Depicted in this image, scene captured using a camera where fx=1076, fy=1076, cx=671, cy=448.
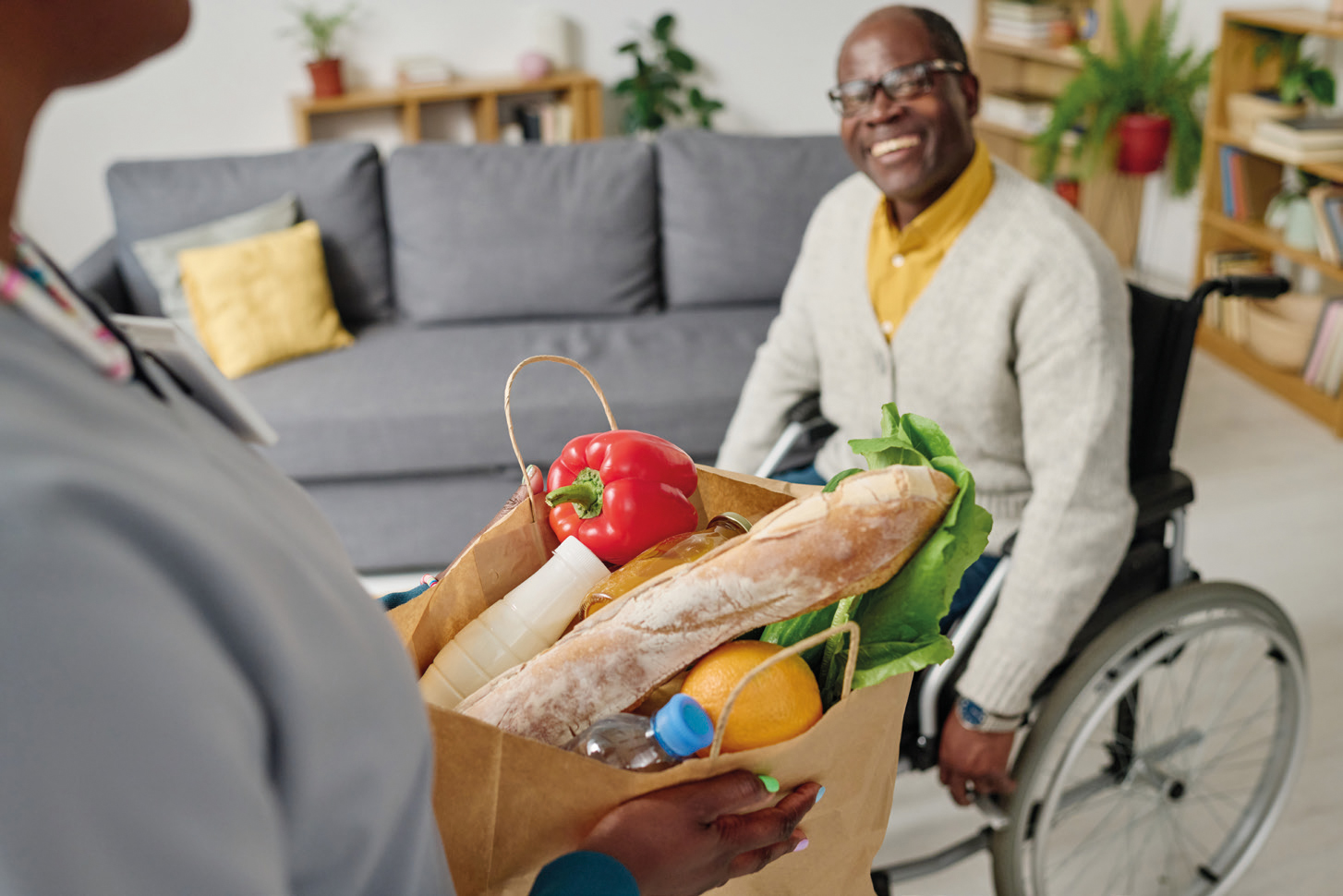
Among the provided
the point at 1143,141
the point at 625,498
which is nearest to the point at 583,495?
the point at 625,498

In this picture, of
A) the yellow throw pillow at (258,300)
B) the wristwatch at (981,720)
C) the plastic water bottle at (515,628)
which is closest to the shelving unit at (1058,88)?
the yellow throw pillow at (258,300)

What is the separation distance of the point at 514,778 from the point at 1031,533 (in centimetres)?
88

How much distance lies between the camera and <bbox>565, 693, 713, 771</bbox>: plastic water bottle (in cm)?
63

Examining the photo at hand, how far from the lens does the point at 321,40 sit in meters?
3.95

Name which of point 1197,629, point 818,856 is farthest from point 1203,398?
point 818,856

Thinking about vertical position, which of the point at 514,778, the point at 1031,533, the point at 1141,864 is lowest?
the point at 1141,864

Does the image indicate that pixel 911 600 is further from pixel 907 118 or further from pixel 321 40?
pixel 321 40

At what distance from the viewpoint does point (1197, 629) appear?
135 cm

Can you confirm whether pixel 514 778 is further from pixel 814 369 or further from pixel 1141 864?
pixel 1141 864

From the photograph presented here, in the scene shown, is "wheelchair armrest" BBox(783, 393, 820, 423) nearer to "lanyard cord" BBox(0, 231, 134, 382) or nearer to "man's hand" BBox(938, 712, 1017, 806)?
"man's hand" BBox(938, 712, 1017, 806)

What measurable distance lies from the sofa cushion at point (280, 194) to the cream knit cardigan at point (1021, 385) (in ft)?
5.62

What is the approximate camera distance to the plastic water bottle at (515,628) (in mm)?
739

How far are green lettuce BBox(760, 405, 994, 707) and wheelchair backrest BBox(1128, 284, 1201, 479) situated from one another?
817 millimetres

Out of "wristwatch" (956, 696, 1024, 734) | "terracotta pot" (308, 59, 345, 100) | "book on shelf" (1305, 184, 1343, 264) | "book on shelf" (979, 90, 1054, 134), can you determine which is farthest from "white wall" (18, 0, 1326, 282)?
"wristwatch" (956, 696, 1024, 734)
